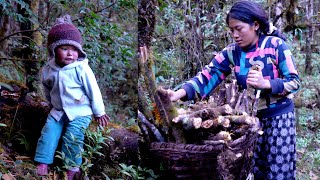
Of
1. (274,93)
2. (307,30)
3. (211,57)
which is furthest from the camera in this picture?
(307,30)

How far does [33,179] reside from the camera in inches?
52.1

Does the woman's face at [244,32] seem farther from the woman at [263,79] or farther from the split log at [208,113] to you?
the split log at [208,113]

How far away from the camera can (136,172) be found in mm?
1355

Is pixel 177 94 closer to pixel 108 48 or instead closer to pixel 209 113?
pixel 209 113

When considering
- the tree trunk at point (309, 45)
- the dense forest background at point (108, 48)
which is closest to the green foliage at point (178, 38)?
the dense forest background at point (108, 48)

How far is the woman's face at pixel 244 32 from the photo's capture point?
1256 mm

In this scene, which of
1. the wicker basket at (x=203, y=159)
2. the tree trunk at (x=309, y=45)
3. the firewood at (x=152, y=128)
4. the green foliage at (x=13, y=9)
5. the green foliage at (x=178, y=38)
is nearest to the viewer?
the wicker basket at (x=203, y=159)

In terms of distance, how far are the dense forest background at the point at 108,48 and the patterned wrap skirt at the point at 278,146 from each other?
33 centimetres

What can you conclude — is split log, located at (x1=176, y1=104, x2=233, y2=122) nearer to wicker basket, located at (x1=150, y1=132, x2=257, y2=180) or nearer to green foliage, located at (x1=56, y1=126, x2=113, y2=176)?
wicker basket, located at (x1=150, y1=132, x2=257, y2=180)

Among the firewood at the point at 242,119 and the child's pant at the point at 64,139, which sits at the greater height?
the firewood at the point at 242,119

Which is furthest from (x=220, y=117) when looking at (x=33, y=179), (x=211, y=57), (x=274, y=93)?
(x=33, y=179)

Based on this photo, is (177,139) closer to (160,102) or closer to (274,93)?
(160,102)

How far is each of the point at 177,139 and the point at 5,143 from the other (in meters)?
0.68

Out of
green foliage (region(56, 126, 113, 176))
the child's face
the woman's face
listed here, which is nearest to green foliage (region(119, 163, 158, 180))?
green foliage (region(56, 126, 113, 176))
